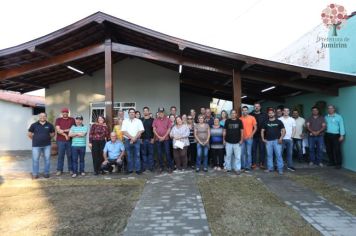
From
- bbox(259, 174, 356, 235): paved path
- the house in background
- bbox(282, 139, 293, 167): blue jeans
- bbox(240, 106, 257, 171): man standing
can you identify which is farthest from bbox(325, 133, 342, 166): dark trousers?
the house in background

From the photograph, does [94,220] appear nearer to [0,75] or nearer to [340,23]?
[0,75]

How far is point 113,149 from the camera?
8.23 m

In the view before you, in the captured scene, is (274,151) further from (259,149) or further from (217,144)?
(217,144)

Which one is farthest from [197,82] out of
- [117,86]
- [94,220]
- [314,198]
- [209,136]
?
[94,220]

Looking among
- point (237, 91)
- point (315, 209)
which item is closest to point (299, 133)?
point (237, 91)

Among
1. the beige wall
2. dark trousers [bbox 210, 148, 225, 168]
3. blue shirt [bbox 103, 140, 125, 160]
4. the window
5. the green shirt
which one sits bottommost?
dark trousers [bbox 210, 148, 225, 168]

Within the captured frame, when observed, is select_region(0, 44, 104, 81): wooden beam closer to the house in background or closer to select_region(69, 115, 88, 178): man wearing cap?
select_region(69, 115, 88, 178): man wearing cap

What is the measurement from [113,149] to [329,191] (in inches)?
198

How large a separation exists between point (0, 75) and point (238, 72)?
7.09 meters

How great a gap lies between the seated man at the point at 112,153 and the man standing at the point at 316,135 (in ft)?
17.0

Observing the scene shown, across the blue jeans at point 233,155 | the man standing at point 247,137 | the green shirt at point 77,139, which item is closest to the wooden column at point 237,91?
the man standing at point 247,137

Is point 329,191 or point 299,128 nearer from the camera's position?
point 329,191

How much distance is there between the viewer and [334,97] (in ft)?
29.8

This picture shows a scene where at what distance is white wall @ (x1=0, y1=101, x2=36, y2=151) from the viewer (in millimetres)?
17344
